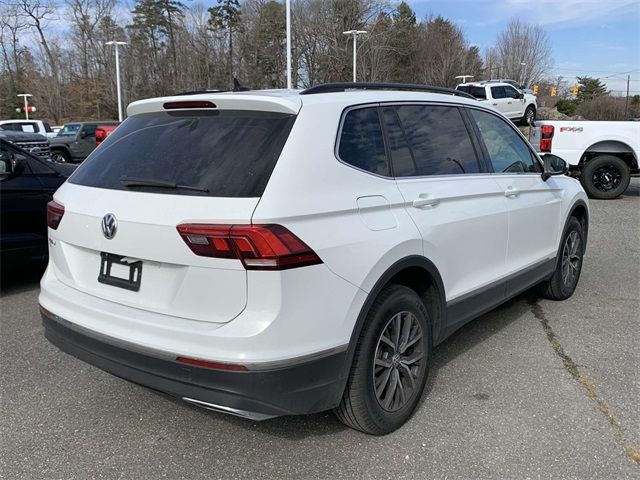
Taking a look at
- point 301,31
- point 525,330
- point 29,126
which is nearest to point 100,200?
point 525,330

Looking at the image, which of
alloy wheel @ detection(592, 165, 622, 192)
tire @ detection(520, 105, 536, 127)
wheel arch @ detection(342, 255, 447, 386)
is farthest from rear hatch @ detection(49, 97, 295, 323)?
tire @ detection(520, 105, 536, 127)

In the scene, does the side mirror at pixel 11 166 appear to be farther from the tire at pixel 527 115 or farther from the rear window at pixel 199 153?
the tire at pixel 527 115

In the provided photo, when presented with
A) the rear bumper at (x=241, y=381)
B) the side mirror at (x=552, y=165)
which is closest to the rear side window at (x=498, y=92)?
the side mirror at (x=552, y=165)

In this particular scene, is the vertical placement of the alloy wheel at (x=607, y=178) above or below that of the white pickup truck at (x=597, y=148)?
below

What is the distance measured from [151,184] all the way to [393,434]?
1805 mm

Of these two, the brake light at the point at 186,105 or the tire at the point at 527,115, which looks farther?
the tire at the point at 527,115

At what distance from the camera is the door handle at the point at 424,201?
312 centimetres

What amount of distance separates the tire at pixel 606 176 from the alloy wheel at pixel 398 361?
1032 centimetres

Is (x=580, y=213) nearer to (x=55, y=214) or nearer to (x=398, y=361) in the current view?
(x=398, y=361)

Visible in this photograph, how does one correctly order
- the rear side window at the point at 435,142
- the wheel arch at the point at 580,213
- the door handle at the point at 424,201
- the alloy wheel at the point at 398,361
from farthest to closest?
1. the wheel arch at the point at 580,213
2. the rear side window at the point at 435,142
3. the door handle at the point at 424,201
4. the alloy wheel at the point at 398,361

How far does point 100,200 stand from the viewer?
2.83 metres

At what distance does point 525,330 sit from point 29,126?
2700 centimetres

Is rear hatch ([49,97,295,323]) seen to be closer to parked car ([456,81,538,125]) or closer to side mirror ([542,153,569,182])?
side mirror ([542,153,569,182])

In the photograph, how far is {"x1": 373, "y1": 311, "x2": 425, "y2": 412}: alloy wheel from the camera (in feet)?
9.69
